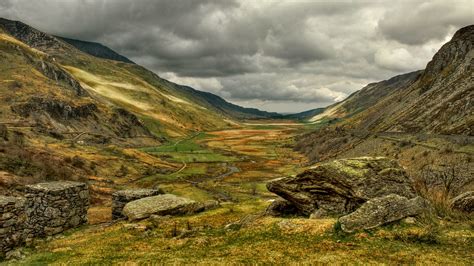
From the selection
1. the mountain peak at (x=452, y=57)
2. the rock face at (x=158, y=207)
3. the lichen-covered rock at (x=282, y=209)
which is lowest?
the rock face at (x=158, y=207)

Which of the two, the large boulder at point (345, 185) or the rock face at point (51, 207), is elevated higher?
the large boulder at point (345, 185)

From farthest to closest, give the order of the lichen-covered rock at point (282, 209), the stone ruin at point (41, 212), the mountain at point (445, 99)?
the mountain at point (445, 99), the lichen-covered rock at point (282, 209), the stone ruin at point (41, 212)

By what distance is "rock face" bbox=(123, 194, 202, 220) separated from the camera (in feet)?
137

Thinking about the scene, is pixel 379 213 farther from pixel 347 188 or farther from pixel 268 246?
pixel 268 246

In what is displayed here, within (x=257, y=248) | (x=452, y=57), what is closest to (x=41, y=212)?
(x=257, y=248)

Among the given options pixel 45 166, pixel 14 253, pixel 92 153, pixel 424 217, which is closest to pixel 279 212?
pixel 424 217

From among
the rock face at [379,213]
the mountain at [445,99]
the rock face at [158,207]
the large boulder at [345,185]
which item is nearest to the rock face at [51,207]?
the rock face at [158,207]

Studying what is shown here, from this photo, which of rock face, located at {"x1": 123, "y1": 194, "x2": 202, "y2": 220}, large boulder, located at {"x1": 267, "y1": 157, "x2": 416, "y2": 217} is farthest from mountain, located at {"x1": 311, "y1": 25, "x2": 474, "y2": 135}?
rock face, located at {"x1": 123, "y1": 194, "x2": 202, "y2": 220}

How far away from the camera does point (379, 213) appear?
2731 centimetres

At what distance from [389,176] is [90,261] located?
24951mm

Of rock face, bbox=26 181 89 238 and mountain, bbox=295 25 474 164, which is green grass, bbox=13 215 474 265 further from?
mountain, bbox=295 25 474 164

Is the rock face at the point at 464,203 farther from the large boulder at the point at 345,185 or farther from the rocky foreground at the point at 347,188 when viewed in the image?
the large boulder at the point at 345,185

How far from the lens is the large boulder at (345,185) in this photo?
32.1 meters

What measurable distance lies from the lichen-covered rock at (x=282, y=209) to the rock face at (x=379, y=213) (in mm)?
9040
